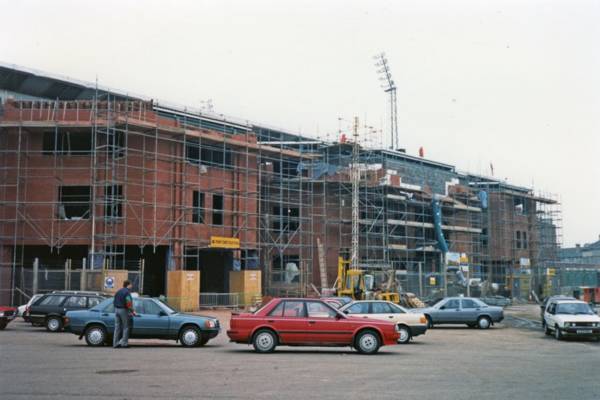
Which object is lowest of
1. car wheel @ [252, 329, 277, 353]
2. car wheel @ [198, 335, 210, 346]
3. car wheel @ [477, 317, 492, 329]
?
car wheel @ [477, 317, 492, 329]

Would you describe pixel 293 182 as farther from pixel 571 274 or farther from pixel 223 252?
pixel 571 274

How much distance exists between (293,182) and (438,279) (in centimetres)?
1427

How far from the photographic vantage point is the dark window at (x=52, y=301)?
24922mm

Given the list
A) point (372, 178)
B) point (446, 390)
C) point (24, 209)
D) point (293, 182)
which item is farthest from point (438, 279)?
point (446, 390)

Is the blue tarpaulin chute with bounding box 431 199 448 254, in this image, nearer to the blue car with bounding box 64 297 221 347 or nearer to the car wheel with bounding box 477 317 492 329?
the car wheel with bounding box 477 317 492 329

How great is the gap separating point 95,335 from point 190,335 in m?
2.55

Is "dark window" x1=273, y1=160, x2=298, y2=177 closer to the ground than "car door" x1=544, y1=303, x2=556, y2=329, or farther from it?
farther from it

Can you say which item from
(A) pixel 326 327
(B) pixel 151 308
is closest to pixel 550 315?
(A) pixel 326 327

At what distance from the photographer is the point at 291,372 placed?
44.0 feet

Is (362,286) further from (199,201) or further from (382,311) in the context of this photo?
(382,311)

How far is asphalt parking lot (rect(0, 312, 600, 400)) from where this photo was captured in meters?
10.9

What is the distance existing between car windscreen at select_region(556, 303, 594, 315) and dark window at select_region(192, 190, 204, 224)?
22263 mm

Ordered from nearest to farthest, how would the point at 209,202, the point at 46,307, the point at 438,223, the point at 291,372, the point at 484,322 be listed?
the point at 291,372 → the point at 46,307 → the point at 484,322 → the point at 209,202 → the point at 438,223

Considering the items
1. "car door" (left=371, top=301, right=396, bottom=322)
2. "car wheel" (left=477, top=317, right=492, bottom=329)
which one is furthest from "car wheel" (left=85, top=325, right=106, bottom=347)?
"car wheel" (left=477, top=317, right=492, bottom=329)
